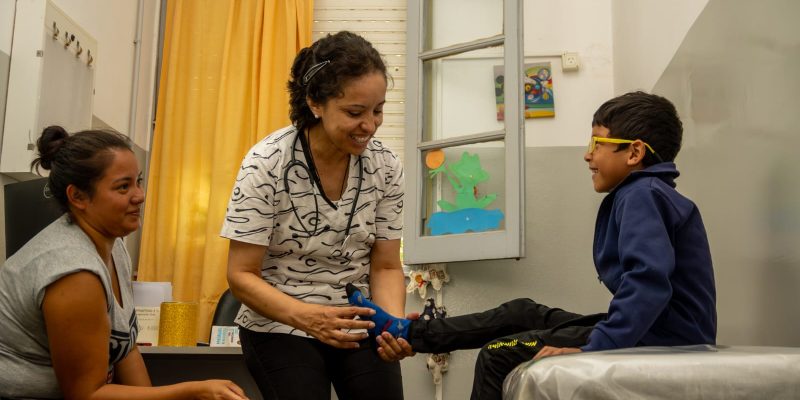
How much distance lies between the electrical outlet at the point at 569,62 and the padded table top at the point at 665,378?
9.41ft

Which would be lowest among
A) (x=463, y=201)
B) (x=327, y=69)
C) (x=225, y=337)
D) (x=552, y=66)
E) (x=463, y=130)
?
(x=225, y=337)

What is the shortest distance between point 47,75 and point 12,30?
190 mm

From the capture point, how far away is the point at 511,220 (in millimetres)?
3271

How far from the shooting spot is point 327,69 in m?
1.88

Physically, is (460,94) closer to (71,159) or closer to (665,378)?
(71,159)

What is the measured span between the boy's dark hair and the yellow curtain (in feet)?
7.07

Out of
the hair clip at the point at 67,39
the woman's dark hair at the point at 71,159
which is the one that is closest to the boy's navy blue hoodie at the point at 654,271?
the woman's dark hair at the point at 71,159

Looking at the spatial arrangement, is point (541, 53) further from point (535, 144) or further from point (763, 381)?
point (763, 381)

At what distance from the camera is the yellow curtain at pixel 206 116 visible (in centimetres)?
388

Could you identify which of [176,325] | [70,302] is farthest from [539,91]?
[70,302]

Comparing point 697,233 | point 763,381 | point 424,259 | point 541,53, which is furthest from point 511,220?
point 763,381

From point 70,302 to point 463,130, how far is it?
2153 millimetres

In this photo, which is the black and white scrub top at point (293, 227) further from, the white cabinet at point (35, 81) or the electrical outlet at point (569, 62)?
the electrical outlet at point (569, 62)

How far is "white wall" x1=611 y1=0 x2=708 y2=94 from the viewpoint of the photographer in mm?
2699
